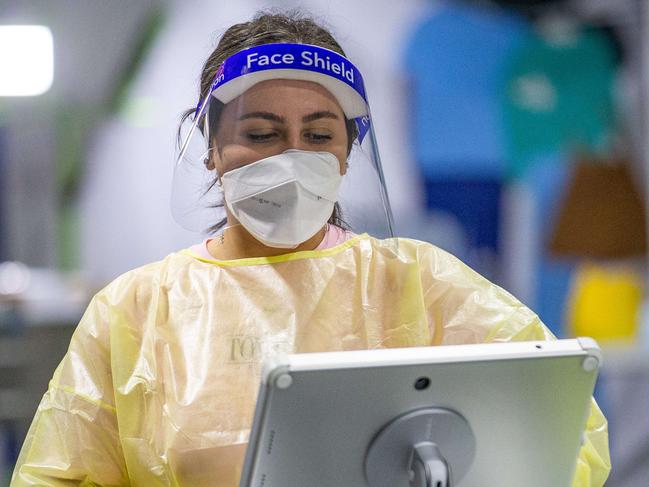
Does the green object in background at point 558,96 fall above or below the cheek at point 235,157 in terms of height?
above

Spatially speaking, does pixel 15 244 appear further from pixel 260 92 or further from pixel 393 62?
pixel 260 92

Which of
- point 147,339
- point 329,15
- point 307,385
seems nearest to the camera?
point 307,385

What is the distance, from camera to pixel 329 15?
1.26 meters

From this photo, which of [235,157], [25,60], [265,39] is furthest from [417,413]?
[25,60]

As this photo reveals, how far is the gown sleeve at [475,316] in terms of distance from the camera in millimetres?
1150

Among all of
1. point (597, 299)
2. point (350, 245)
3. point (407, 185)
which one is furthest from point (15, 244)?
point (350, 245)

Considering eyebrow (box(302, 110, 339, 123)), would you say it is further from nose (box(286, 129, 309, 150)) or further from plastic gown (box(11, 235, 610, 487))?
plastic gown (box(11, 235, 610, 487))

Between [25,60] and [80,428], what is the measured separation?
7.28 feet

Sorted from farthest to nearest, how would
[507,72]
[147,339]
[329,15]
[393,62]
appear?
1. [507,72]
2. [393,62]
3. [329,15]
4. [147,339]

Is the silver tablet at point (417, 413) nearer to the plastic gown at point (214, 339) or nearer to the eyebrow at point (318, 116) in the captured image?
the plastic gown at point (214, 339)

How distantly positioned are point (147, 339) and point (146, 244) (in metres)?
1.69

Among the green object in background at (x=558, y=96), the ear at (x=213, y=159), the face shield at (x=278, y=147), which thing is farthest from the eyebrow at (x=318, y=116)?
the green object in background at (x=558, y=96)

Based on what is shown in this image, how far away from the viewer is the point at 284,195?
3.57 feet

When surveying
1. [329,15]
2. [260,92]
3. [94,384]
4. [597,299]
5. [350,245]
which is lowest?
[597,299]
